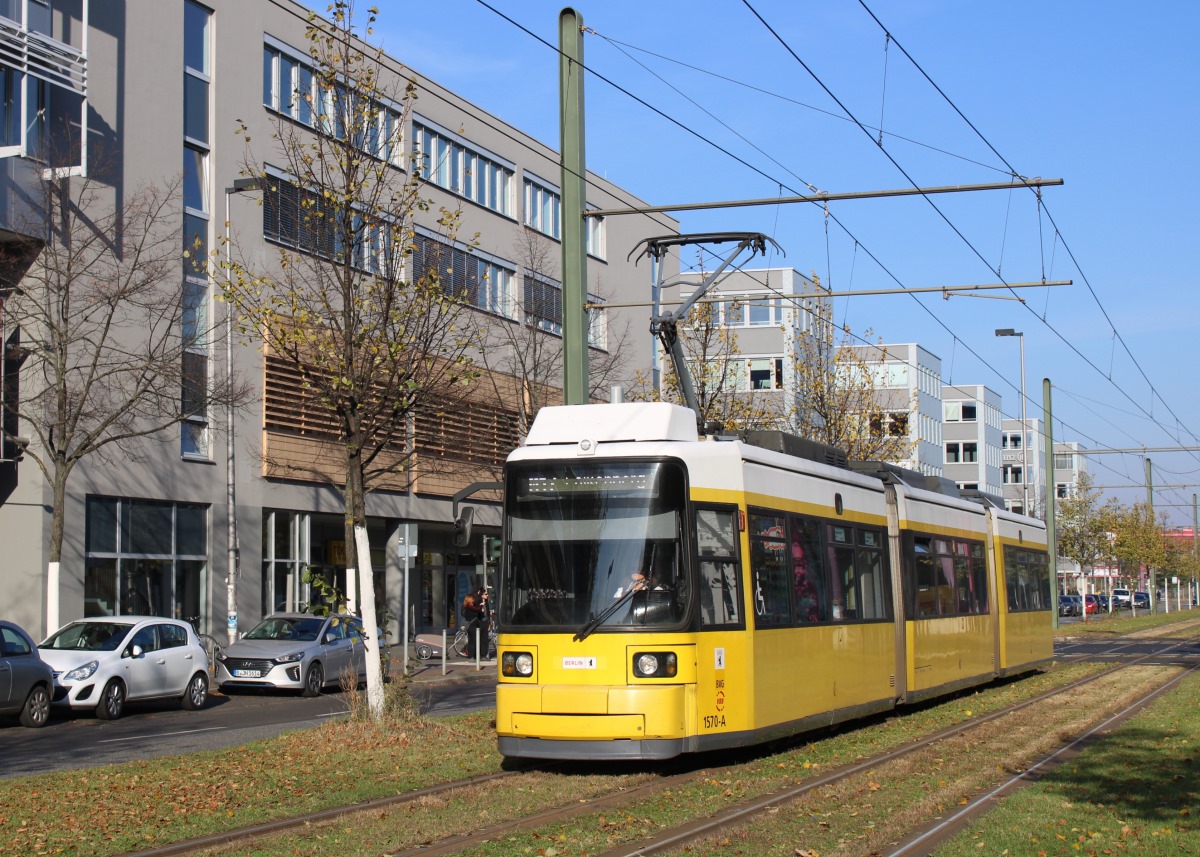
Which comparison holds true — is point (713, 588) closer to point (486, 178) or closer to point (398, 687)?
point (398, 687)

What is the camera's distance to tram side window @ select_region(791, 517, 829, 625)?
14914 millimetres

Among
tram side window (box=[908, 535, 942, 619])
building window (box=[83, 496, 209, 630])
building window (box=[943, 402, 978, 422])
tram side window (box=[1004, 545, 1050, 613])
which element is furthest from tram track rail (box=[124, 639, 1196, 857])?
building window (box=[943, 402, 978, 422])

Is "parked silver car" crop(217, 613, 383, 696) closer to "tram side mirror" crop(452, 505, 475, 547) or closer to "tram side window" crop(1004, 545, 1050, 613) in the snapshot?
"tram side window" crop(1004, 545, 1050, 613)

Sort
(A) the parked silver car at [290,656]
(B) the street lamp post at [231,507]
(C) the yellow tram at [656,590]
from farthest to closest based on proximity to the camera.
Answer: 1. (B) the street lamp post at [231,507]
2. (A) the parked silver car at [290,656]
3. (C) the yellow tram at [656,590]

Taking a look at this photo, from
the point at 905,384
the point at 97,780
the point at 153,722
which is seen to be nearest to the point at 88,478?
the point at 153,722

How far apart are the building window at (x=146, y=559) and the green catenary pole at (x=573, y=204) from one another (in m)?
18.1

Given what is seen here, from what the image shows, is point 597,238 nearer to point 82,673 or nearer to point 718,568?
point 82,673

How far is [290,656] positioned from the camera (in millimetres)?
26969

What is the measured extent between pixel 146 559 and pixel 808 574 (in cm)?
2097

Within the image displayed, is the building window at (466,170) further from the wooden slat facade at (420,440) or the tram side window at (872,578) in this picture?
the tram side window at (872,578)

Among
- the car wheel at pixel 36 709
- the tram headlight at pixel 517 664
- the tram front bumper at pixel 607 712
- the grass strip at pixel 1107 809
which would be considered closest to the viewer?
the grass strip at pixel 1107 809

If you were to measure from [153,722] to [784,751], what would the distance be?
10.9 m

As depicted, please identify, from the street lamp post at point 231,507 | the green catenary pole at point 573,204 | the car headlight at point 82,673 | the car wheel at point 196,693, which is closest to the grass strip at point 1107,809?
the green catenary pole at point 573,204

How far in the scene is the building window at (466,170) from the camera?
142ft
